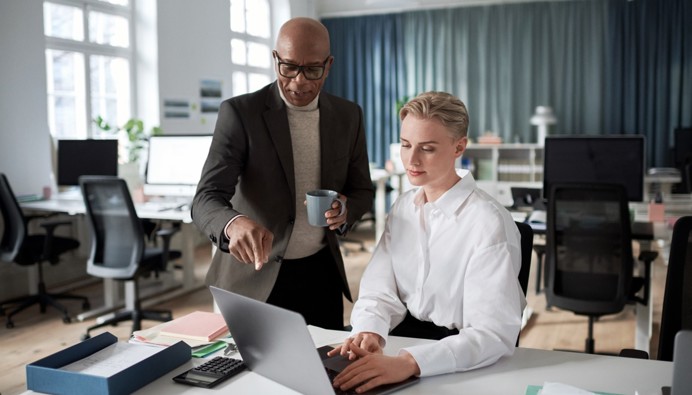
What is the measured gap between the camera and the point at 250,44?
8.12m

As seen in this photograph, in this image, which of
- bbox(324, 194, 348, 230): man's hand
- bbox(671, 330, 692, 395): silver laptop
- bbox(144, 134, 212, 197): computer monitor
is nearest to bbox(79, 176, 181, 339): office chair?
bbox(144, 134, 212, 197): computer monitor

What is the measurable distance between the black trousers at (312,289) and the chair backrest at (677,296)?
92cm

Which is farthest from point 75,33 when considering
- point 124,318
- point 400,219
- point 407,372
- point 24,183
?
point 407,372

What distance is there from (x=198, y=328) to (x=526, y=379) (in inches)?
30.9

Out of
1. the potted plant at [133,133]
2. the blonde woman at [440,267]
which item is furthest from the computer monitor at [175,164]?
the blonde woman at [440,267]

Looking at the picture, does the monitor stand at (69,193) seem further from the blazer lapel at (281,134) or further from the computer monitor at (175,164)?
the blazer lapel at (281,134)

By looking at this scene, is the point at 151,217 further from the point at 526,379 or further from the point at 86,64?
the point at 526,379

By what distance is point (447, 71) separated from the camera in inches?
339

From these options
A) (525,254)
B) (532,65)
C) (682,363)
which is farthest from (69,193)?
(532,65)

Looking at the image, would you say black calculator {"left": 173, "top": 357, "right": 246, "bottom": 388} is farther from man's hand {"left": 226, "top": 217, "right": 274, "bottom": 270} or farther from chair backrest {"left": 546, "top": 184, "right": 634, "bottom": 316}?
chair backrest {"left": 546, "top": 184, "right": 634, "bottom": 316}

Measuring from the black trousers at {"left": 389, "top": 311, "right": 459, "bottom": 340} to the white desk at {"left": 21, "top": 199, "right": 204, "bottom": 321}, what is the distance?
2.67 meters

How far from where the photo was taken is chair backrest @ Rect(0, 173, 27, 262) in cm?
429

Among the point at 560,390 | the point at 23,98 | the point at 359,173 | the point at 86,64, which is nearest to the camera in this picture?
the point at 560,390

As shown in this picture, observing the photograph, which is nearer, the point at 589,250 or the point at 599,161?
the point at 589,250
